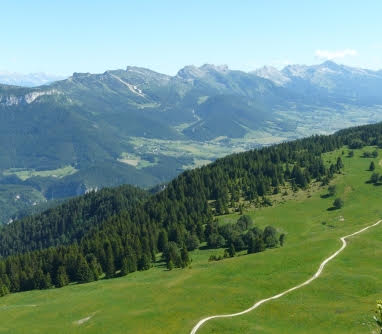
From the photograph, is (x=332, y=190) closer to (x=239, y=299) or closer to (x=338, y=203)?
(x=338, y=203)

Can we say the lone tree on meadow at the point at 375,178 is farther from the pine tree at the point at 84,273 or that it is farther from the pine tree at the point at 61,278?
the pine tree at the point at 61,278

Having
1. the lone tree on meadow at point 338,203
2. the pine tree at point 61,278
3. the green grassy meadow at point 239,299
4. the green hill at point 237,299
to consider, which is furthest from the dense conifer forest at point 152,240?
the lone tree on meadow at point 338,203

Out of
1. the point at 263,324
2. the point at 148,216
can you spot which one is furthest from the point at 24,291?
the point at 263,324

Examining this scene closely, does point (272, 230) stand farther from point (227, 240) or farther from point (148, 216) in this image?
point (148, 216)

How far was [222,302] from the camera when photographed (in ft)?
242

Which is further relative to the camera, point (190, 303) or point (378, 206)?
point (378, 206)

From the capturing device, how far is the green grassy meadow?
6412cm

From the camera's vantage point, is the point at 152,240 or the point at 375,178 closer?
the point at 152,240

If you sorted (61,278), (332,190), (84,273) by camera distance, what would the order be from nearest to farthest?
(61,278) → (84,273) → (332,190)

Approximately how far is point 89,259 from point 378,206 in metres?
103

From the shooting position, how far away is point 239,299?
74125mm

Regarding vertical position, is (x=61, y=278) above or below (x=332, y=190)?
below

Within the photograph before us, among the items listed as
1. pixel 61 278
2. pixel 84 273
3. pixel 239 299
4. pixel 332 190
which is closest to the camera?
pixel 239 299

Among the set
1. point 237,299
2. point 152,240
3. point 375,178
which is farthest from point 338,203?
point 237,299
